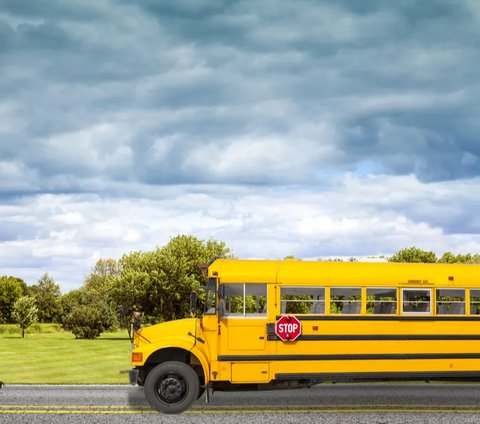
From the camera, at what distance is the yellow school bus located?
11688 millimetres

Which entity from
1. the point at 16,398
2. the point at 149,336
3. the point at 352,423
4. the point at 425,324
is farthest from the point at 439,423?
the point at 16,398

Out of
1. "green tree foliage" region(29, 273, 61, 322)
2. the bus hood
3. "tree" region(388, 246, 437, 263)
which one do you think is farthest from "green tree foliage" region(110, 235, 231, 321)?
"green tree foliage" region(29, 273, 61, 322)

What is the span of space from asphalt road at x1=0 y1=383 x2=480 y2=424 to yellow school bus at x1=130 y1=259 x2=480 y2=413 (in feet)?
1.65

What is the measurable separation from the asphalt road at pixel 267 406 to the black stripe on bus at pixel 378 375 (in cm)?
54

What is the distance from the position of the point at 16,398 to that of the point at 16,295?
8356 centimetres

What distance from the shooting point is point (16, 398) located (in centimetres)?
1312

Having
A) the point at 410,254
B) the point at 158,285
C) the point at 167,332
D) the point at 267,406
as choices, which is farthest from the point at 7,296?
the point at 267,406

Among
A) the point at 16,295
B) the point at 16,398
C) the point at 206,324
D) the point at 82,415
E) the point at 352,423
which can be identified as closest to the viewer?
the point at 352,423

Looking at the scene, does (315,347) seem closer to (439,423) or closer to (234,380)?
(234,380)

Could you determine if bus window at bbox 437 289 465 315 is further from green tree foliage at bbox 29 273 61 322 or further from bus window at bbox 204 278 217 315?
green tree foliage at bbox 29 273 61 322

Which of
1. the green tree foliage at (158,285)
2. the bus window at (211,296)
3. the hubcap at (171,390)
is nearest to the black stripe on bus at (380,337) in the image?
the bus window at (211,296)

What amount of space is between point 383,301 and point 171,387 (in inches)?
169

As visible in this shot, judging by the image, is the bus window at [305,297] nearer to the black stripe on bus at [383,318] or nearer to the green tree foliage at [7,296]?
the black stripe on bus at [383,318]

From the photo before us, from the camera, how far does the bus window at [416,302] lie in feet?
40.1
